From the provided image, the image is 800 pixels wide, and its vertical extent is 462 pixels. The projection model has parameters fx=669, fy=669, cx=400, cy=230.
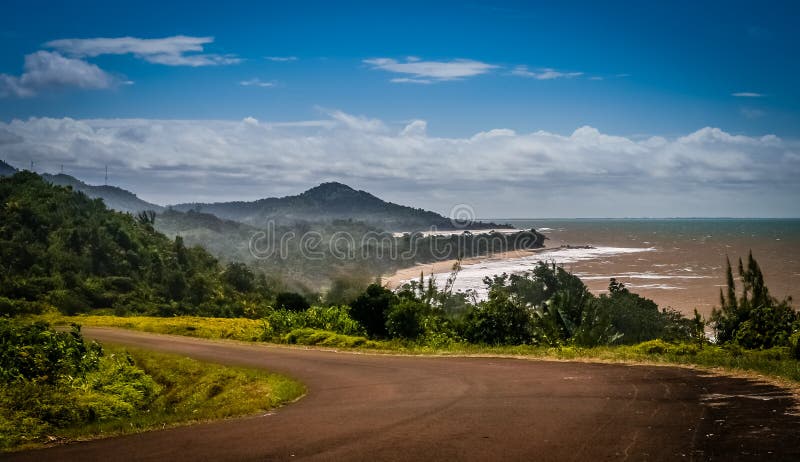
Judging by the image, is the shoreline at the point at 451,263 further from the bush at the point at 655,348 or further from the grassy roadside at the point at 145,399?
the bush at the point at 655,348

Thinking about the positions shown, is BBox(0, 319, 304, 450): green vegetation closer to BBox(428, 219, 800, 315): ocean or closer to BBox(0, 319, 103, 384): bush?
BBox(0, 319, 103, 384): bush

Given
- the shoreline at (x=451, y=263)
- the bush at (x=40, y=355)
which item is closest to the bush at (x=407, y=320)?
the bush at (x=40, y=355)

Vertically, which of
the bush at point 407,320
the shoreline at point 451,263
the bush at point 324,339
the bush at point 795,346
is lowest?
the shoreline at point 451,263

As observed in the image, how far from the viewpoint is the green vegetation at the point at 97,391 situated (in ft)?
40.2

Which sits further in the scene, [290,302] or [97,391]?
[290,302]

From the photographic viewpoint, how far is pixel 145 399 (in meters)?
17.6

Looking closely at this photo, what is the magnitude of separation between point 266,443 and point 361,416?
217 centimetres

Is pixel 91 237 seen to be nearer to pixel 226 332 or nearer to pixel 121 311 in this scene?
pixel 121 311

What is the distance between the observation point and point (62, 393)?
1445cm

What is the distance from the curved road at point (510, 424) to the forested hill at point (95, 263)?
4331 cm

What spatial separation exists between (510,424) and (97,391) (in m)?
10.5

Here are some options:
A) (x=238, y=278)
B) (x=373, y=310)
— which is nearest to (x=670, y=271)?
(x=238, y=278)

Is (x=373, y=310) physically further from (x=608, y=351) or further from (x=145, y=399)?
(x=145, y=399)

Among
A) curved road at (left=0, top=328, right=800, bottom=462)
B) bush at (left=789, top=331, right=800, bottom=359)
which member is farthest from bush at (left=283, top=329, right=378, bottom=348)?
bush at (left=789, top=331, right=800, bottom=359)
